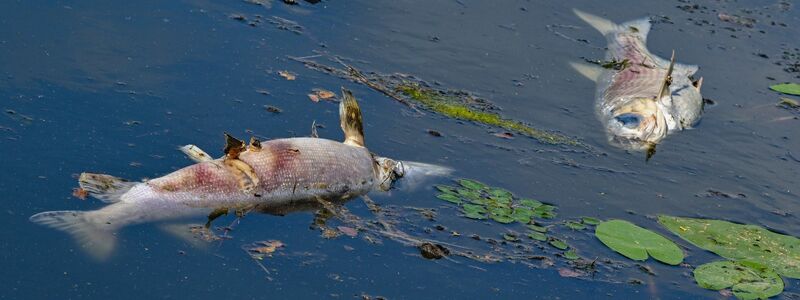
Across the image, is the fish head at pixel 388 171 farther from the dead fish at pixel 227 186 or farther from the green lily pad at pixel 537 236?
the green lily pad at pixel 537 236

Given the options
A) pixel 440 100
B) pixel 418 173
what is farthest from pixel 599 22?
pixel 418 173

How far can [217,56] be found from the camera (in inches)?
286

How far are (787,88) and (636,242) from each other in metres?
3.93

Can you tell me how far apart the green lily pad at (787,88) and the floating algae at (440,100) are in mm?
2575

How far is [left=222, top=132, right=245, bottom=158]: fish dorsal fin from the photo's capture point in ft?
17.0

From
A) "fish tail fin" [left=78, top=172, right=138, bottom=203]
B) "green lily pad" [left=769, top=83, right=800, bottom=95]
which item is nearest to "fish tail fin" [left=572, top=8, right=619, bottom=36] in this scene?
"green lily pad" [left=769, top=83, right=800, bottom=95]

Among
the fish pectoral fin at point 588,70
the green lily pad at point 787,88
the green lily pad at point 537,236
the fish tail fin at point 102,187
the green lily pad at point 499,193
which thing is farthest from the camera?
the green lily pad at point 787,88

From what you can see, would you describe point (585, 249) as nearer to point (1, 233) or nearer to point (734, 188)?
point (734, 188)

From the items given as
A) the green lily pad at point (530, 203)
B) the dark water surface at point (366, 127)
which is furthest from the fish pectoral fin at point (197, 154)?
the green lily pad at point (530, 203)

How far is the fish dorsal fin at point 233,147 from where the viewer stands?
517 centimetres

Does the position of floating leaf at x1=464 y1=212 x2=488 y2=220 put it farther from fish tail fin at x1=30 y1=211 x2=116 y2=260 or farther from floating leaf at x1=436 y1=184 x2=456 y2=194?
fish tail fin at x1=30 y1=211 x2=116 y2=260

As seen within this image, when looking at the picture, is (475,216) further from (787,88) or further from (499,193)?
(787,88)

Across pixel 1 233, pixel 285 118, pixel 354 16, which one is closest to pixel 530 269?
pixel 285 118

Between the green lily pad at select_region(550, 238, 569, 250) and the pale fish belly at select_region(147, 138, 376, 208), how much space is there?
39.7 inches
